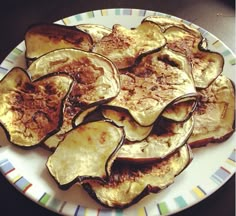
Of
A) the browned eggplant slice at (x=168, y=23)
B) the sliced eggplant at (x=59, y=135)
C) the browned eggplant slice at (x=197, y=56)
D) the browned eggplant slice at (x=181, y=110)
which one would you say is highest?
the browned eggplant slice at (x=168, y=23)

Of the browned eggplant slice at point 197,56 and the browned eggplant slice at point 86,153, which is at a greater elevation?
the browned eggplant slice at point 197,56

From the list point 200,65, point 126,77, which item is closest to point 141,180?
point 126,77

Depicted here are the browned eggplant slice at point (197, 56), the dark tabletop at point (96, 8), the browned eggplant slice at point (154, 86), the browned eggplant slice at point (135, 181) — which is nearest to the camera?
the browned eggplant slice at point (135, 181)

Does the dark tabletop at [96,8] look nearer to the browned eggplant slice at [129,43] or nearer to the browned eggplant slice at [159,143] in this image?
the browned eggplant slice at [129,43]

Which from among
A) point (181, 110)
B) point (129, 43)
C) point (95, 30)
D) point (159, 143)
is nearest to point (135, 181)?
point (159, 143)

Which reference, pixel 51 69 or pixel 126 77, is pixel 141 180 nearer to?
pixel 126 77

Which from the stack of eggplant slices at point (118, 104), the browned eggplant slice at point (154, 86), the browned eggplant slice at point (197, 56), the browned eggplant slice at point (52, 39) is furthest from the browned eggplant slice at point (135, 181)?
the browned eggplant slice at point (52, 39)

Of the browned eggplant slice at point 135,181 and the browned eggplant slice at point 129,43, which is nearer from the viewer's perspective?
the browned eggplant slice at point 135,181

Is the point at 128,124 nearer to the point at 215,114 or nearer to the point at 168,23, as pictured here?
the point at 215,114
